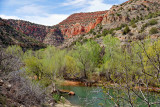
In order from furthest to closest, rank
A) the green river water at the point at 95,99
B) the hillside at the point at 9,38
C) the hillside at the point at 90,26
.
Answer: the hillside at the point at 90,26 < the hillside at the point at 9,38 < the green river water at the point at 95,99

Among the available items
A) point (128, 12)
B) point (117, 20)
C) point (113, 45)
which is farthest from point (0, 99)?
point (128, 12)

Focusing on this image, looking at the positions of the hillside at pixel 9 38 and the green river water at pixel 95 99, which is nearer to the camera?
the green river water at pixel 95 99

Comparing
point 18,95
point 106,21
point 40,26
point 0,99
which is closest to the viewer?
point 0,99

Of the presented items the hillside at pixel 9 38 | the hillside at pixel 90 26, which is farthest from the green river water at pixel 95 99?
the hillside at pixel 90 26

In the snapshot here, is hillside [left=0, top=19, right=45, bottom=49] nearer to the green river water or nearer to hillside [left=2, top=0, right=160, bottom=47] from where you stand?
hillside [left=2, top=0, right=160, bottom=47]

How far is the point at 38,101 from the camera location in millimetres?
8203

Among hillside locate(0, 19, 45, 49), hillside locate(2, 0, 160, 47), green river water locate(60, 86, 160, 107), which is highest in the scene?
hillside locate(2, 0, 160, 47)

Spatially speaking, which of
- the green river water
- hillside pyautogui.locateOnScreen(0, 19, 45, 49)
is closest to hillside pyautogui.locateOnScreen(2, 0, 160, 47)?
hillside pyautogui.locateOnScreen(0, 19, 45, 49)

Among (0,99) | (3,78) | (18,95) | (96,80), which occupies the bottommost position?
(96,80)

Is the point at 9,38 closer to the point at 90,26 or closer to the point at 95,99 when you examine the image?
the point at 95,99

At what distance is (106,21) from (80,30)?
36.2 m

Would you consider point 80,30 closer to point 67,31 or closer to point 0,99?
point 67,31

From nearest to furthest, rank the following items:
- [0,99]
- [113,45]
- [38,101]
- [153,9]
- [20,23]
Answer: [0,99]
[38,101]
[113,45]
[153,9]
[20,23]

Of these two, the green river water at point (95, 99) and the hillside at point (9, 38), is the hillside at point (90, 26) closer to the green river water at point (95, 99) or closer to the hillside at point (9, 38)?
the hillside at point (9, 38)
